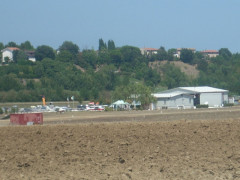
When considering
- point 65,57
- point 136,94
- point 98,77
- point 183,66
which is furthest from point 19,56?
point 136,94

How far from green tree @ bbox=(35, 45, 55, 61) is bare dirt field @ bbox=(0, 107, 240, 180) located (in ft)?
477

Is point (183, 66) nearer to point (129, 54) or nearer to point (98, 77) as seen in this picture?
point (129, 54)

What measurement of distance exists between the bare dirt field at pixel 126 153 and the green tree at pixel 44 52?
14544cm

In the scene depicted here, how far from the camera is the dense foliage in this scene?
97.4 metres

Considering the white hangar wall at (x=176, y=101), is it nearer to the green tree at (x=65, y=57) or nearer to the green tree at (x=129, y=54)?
the green tree at (x=65, y=57)

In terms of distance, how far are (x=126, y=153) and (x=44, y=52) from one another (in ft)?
504

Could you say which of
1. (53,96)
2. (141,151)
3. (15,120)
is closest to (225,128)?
(141,151)

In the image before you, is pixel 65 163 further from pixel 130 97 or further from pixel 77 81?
pixel 77 81

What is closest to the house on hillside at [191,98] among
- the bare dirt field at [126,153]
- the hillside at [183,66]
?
the bare dirt field at [126,153]

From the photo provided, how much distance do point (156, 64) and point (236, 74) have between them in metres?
50.9

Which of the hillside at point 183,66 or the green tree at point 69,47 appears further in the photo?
the green tree at point 69,47

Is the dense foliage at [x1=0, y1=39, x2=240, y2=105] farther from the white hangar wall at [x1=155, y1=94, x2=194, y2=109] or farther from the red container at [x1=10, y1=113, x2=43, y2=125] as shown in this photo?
the red container at [x1=10, y1=113, x2=43, y2=125]

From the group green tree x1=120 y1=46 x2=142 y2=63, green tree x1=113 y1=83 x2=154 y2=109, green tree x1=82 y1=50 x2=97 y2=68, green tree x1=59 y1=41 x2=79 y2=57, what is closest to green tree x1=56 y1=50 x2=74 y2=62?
green tree x1=82 y1=50 x2=97 y2=68

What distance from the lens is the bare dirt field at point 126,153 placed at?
580 inches
